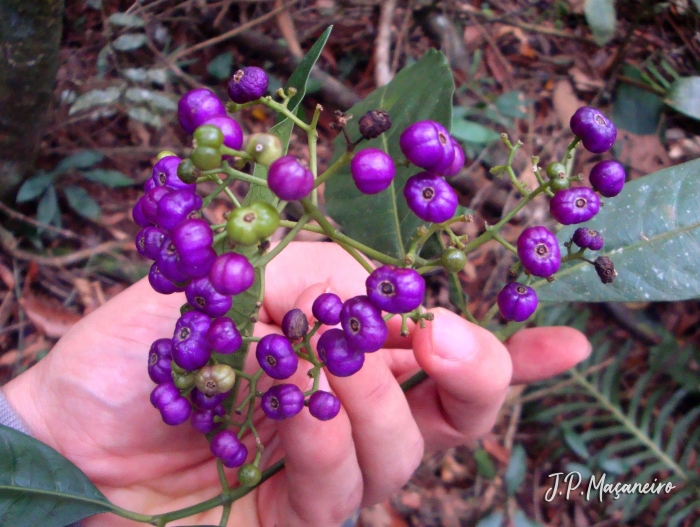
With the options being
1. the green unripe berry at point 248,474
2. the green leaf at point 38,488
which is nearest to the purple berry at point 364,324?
the green unripe berry at point 248,474

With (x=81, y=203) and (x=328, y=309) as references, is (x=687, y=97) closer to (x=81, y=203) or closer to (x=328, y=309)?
(x=328, y=309)

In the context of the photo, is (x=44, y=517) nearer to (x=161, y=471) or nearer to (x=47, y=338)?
(x=161, y=471)

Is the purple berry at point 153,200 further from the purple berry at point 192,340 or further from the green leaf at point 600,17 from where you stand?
the green leaf at point 600,17

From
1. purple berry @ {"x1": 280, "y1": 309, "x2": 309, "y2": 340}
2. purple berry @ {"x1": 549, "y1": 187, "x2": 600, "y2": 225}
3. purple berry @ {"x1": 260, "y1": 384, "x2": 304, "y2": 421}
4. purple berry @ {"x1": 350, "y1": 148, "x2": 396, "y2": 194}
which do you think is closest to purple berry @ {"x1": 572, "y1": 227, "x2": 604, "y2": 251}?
purple berry @ {"x1": 549, "y1": 187, "x2": 600, "y2": 225}

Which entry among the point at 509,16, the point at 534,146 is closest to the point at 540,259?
the point at 534,146

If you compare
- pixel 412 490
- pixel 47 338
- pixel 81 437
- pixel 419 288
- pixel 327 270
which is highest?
pixel 419 288

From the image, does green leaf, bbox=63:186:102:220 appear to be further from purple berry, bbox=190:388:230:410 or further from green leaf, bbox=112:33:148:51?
purple berry, bbox=190:388:230:410
